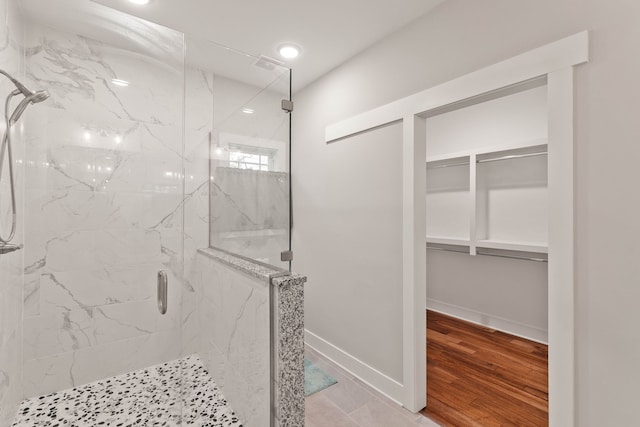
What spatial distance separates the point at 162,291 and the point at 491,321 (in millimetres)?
3191

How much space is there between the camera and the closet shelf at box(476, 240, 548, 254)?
2701 mm

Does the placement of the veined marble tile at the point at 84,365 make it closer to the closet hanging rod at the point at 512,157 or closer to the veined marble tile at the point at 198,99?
the veined marble tile at the point at 198,99

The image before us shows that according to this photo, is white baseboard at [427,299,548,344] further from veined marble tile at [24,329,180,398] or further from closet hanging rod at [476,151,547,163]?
veined marble tile at [24,329,180,398]

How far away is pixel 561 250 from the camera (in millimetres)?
1289

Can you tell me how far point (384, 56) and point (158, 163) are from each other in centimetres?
170

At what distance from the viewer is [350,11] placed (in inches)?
72.9

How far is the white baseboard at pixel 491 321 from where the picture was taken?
9.21 feet

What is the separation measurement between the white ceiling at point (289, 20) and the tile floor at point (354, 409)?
252cm

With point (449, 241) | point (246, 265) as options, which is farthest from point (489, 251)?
point (246, 265)

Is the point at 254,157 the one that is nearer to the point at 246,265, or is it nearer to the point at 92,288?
the point at 246,265

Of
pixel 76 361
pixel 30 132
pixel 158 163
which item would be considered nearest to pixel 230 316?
pixel 76 361

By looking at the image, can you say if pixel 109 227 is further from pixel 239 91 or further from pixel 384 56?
pixel 384 56

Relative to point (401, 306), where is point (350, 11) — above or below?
above

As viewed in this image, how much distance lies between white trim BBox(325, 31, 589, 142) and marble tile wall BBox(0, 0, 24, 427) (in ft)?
6.42
